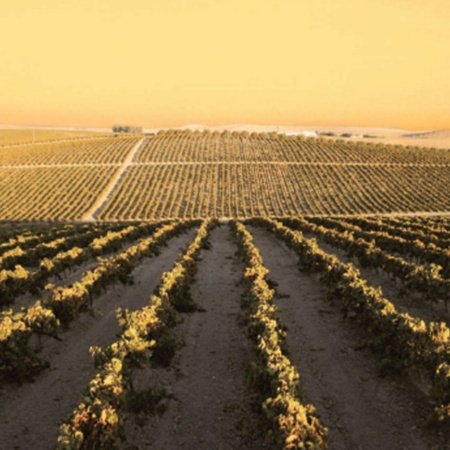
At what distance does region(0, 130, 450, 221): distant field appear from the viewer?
3150 inches

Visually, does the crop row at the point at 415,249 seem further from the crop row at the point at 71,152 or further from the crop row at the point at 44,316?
the crop row at the point at 71,152

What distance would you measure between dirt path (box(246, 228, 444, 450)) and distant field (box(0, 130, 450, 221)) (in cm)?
5932

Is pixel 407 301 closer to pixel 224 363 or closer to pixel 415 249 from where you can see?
pixel 415 249

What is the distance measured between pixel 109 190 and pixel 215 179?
23.2m

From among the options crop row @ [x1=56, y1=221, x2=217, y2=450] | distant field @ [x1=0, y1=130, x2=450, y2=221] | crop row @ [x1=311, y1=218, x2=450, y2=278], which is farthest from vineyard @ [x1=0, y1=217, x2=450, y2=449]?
distant field @ [x1=0, y1=130, x2=450, y2=221]

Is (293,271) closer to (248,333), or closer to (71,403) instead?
(248,333)

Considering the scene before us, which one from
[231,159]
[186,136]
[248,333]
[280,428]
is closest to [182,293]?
[248,333]

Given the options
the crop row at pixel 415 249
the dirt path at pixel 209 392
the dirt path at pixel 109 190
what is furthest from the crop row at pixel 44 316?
the dirt path at pixel 109 190

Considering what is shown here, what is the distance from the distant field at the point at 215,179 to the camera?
8000cm

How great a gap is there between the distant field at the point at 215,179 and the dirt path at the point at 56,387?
56.7 metres

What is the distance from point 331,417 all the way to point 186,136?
135887 mm

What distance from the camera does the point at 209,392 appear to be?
12000mm

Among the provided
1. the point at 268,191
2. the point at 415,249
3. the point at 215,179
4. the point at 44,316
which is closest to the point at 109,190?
the point at 215,179

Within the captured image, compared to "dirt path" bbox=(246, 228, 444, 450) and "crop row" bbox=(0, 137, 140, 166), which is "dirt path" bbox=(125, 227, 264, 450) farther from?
"crop row" bbox=(0, 137, 140, 166)
